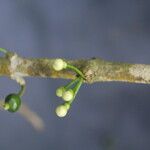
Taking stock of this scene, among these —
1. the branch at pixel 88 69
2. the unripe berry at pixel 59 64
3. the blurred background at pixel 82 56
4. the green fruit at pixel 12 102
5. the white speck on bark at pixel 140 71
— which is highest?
the blurred background at pixel 82 56

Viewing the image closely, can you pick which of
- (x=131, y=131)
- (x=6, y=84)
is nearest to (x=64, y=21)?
(x=6, y=84)

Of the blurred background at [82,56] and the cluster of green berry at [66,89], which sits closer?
the cluster of green berry at [66,89]

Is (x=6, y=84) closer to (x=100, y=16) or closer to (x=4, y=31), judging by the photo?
(x=4, y=31)

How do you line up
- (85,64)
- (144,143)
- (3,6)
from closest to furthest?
(85,64)
(3,6)
(144,143)

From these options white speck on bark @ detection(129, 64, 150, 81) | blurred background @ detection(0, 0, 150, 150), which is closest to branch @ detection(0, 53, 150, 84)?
white speck on bark @ detection(129, 64, 150, 81)

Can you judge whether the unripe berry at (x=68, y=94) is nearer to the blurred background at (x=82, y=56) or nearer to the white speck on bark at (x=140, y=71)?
the white speck on bark at (x=140, y=71)

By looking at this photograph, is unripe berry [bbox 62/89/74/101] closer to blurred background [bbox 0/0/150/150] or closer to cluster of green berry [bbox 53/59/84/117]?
cluster of green berry [bbox 53/59/84/117]

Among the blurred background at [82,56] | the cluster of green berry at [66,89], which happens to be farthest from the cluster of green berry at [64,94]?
the blurred background at [82,56]
